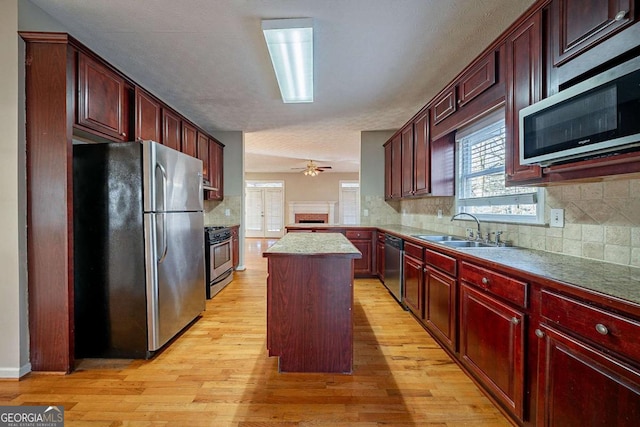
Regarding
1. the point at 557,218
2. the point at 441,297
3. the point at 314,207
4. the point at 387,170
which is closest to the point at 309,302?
the point at 441,297

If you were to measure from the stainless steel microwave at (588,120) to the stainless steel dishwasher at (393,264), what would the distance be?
183cm

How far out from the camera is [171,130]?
3.21 meters

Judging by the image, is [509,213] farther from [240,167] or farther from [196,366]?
[240,167]

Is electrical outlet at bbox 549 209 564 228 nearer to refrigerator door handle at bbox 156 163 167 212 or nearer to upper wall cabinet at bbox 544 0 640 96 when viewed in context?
upper wall cabinet at bbox 544 0 640 96

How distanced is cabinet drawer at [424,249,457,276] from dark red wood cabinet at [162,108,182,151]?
3000 mm

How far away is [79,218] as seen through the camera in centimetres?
208

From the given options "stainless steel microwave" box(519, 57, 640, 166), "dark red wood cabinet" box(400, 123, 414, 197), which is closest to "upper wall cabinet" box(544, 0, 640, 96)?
"stainless steel microwave" box(519, 57, 640, 166)

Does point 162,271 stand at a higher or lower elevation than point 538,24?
lower

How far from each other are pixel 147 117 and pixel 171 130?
514 mm

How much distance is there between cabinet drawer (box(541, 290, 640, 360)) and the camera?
0.89m

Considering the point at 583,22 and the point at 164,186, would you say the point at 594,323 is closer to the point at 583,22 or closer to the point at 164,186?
the point at 583,22

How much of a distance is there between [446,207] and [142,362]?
11.0 ft

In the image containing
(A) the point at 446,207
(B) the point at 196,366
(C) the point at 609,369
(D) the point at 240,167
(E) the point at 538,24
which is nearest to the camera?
(C) the point at 609,369

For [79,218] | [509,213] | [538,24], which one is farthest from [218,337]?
[538,24]
